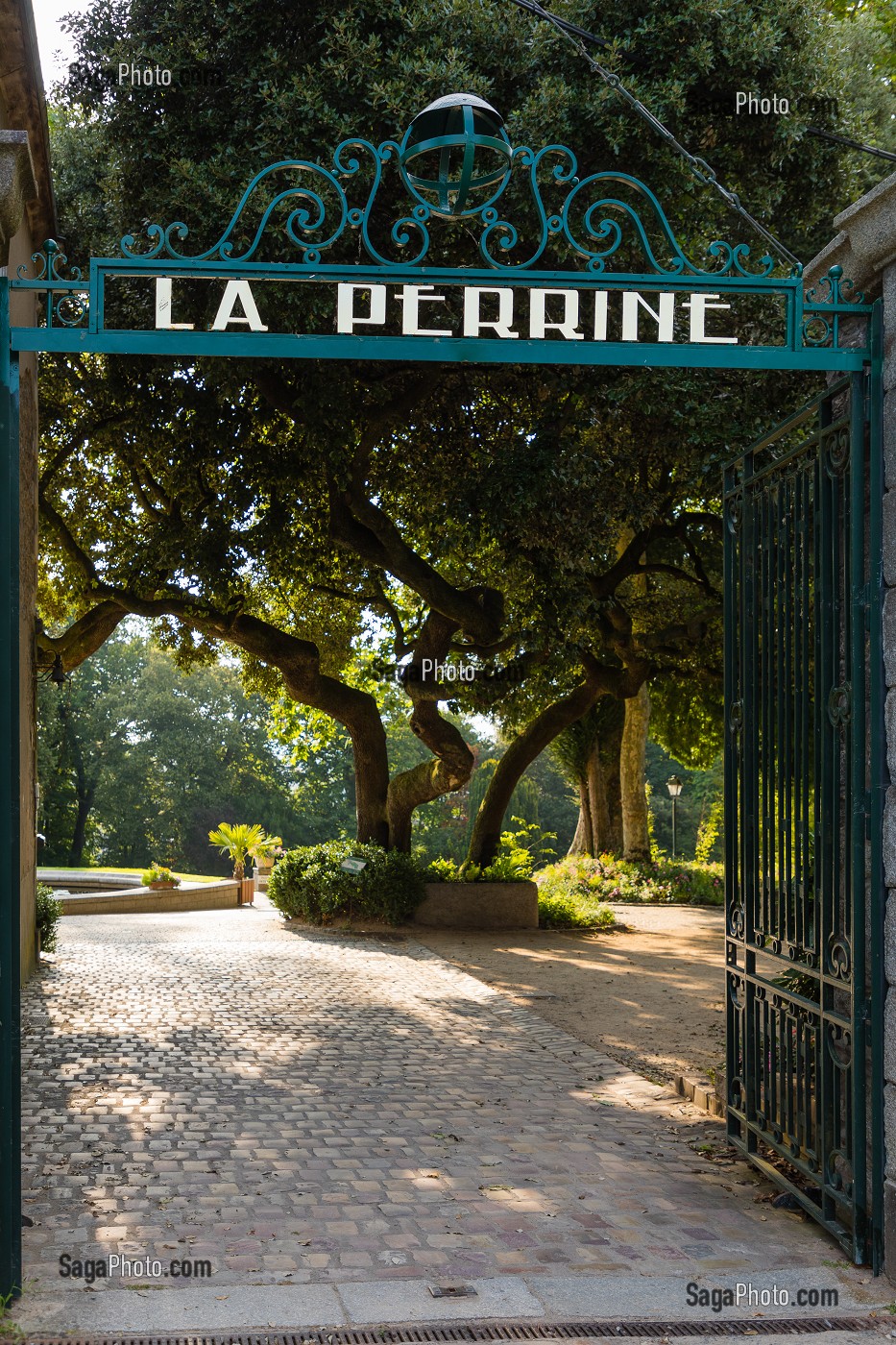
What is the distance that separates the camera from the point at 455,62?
901 centimetres

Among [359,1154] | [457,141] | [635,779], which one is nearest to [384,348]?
[457,141]

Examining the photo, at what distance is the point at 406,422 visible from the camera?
13.6 metres

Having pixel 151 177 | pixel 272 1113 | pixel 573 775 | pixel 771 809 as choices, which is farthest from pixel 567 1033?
pixel 573 775

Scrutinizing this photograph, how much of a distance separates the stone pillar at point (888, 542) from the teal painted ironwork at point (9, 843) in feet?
10.3

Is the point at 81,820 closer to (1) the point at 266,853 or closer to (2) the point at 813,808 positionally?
(1) the point at 266,853

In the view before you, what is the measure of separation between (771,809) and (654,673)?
1320cm

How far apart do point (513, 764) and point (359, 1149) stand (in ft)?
38.1

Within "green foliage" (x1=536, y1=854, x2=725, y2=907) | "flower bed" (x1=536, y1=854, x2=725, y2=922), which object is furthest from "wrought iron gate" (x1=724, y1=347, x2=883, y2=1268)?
"green foliage" (x1=536, y1=854, x2=725, y2=907)

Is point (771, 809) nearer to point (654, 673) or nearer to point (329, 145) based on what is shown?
point (329, 145)

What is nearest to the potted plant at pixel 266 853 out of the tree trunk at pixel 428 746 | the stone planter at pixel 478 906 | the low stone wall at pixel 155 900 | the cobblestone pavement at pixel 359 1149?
the low stone wall at pixel 155 900

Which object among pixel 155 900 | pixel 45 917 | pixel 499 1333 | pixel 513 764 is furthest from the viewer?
pixel 155 900

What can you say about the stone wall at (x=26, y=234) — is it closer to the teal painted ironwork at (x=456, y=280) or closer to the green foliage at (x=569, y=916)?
the teal painted ironwork at (x=456, y=280)

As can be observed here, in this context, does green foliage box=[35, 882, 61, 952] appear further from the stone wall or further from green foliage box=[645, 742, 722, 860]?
green foliage box=[645, 742, 722, 860]

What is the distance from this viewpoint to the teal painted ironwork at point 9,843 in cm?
409
